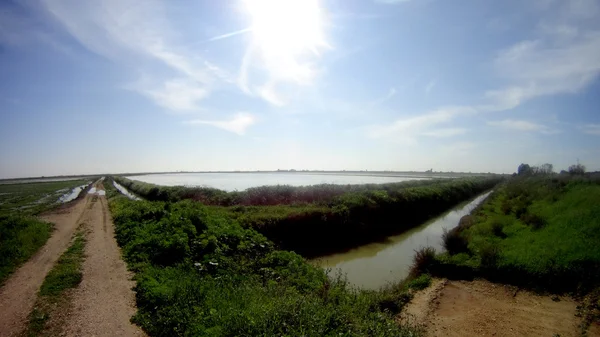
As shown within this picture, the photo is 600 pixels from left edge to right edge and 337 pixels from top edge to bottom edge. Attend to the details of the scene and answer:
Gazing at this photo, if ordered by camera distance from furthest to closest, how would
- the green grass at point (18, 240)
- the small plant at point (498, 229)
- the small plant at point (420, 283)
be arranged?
the small plant at point (498, 229) < the small plant at point (420, 283) < the green grass at point (18, 240)

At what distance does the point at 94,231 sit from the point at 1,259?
5741 mm

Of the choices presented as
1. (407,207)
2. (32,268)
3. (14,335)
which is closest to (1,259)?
(32,268)

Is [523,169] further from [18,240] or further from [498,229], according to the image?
[18,240]

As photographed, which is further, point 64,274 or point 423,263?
point 423,263

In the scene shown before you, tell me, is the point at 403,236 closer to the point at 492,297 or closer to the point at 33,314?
the point at 492,297


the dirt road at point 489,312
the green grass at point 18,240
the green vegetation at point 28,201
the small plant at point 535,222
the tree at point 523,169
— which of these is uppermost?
the tree at point 523,169

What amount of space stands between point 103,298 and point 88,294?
2.30 ft

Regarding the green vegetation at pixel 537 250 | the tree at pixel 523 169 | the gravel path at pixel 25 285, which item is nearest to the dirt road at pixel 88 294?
the gravel path at pixel 25 285

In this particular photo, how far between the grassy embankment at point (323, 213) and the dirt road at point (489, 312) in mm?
8690

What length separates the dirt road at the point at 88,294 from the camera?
7090mm

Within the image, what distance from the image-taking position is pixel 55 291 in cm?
908

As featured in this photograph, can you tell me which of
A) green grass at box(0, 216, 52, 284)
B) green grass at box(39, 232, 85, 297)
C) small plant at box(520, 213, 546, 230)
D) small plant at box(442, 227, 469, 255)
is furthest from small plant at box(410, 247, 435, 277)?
green grass at box(0, 216, 52, 284)

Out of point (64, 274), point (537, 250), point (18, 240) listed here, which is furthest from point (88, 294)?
point (537, 250)

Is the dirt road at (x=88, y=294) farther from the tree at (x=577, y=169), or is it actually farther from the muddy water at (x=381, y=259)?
the tree at (x=577, y=169)
